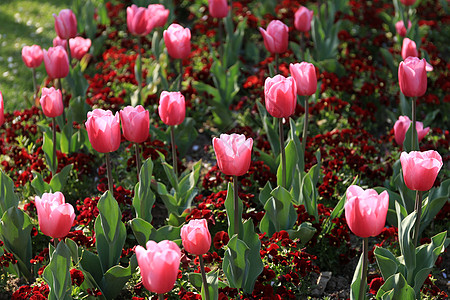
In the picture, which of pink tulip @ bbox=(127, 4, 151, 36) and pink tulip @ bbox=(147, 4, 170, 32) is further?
pink tulip @ bbox=(147, 4, 170, 32)

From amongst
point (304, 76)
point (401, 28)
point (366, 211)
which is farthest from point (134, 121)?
point (401, 28)

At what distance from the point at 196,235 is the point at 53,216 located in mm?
610

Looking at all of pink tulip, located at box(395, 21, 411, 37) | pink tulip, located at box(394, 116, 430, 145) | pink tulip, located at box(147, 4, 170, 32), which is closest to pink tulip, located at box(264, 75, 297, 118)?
pink tulip, located at box(394, 116, 430, 145)

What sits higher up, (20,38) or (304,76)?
(304,76)

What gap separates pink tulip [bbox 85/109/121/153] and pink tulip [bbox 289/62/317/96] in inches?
39.4

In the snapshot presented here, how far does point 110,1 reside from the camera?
7.05 metres

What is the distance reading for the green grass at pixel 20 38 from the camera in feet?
18.1

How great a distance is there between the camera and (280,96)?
290cm

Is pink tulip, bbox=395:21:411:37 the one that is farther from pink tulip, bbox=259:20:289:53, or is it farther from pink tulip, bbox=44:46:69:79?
pink tulip, bbox=44:46:69:79

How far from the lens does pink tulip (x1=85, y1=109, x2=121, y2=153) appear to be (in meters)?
2.76

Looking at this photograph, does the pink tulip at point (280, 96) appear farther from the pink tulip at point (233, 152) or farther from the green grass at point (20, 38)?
the green grass at point (20, 38)

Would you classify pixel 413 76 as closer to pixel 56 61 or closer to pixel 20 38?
pixel 56 61

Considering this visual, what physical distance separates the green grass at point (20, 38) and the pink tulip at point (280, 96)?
2.64 metres

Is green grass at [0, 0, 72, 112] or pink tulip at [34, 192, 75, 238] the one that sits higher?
pink tulip at [34, 192, 75, 238]
